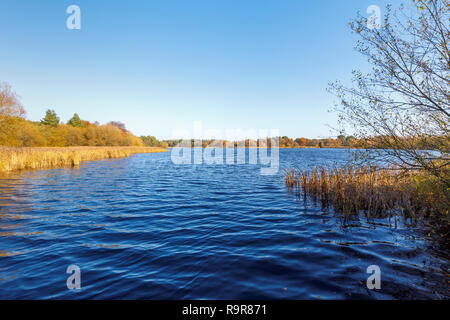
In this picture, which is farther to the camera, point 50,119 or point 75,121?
point 75,121

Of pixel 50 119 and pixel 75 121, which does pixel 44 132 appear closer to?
pixel 50 119

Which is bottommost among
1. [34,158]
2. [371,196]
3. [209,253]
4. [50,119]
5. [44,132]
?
[209,253]

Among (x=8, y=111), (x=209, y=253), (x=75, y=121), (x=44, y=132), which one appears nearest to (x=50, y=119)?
(x=75, y=121)

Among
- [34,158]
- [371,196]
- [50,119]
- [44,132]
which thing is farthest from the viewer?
[50,119]

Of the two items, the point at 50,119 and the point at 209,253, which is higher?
the point at 50,119

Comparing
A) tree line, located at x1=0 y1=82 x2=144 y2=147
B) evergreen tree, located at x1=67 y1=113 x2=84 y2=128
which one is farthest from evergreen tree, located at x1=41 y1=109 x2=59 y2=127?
evergreen tree, located at x1=67 y1=113 x2=84 y2=128

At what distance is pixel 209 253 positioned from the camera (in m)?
6.18

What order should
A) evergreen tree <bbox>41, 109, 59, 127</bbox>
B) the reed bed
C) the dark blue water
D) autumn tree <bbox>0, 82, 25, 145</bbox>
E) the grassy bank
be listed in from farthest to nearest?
evergreen tree <bbox>41, 109, 59, 127</bbox>
autumn tree <bbox>0, 82, 25, 145</bbox>
the grassy bank
the reed bed
the dark blue water

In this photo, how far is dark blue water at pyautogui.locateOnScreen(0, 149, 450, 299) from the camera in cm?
445

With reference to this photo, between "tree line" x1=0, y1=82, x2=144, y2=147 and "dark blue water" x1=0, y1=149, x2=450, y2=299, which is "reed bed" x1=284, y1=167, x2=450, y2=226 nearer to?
"dark blue water" x1=0, y1=149, x2=450, y2=299

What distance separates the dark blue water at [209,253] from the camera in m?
4.45
